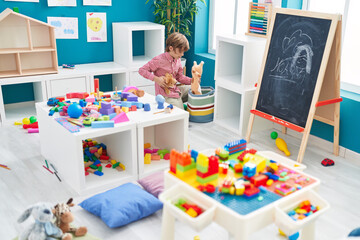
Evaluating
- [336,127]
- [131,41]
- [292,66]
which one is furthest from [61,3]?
[336,127]

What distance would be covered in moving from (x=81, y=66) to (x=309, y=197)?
3.29 meters

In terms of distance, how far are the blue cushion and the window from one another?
2.06 m

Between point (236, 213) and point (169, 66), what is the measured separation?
2256 mm

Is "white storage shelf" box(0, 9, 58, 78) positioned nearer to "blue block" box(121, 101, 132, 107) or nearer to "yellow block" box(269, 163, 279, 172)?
"blue block" box(121, 101, 132, 107)

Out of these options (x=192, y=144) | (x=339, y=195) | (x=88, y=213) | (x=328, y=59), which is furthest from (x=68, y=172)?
(x=328, y=59)

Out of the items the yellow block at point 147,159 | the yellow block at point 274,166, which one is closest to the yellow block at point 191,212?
the yellow block at point 274,166

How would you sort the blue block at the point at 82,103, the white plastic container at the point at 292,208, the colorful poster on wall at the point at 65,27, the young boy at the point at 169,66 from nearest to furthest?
1. the white plastic container at the point at 292,208
2. the blue block at the point at 82,103
3. the young boy at the point at 169,66
4. the colorful poster on wall at the point at 65,27

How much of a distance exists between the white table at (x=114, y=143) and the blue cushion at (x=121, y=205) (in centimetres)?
23

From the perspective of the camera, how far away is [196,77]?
3.78 metres

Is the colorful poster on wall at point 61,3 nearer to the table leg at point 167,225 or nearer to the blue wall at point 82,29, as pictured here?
the blue wall at point 82,29

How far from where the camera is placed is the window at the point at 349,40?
3.31 meters

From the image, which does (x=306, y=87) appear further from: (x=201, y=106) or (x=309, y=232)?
(x=309, y=232)

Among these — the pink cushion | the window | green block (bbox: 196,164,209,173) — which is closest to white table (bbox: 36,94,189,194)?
the pink cushion

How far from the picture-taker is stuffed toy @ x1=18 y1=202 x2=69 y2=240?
1928mm
